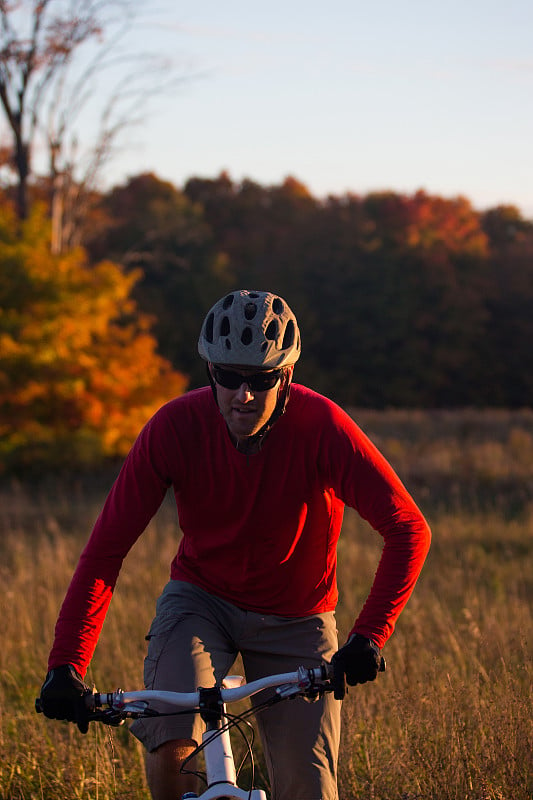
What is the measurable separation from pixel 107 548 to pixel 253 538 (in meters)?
0.51

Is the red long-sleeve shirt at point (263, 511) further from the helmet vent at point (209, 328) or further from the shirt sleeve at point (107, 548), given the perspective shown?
the helmet vent at point (209, 328)

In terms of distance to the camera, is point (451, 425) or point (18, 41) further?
point (451, 425)

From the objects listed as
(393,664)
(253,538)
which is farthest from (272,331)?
(393,664)

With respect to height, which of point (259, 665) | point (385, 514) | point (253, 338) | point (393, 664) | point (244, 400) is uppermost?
point (253, 338)

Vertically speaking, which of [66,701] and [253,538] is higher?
[253,538]

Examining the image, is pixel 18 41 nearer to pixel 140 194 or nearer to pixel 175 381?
pixel 175 381

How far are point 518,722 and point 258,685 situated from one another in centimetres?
166

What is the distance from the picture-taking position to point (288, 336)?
132 inches

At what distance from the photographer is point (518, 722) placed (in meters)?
3.83

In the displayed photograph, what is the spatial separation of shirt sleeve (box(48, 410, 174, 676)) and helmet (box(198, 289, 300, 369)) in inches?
13.6

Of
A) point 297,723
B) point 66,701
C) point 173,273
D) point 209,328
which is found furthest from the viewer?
point 173,273

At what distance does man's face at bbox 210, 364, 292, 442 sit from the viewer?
3172 millimetres

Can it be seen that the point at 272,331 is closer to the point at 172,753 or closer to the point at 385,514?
the point at 385,514

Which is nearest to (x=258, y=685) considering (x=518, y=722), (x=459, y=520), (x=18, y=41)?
(x=518, y=722)
